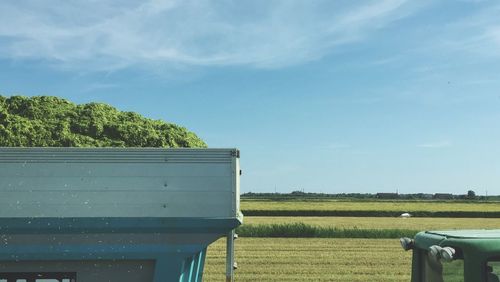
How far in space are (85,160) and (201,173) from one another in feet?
3.05

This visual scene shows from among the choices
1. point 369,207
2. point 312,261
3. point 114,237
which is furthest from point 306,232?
point 369,207

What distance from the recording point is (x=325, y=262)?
17922mm

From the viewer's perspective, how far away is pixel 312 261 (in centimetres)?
1809

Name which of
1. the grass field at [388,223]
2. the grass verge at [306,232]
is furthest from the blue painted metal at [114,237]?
the grass field at [388,223]

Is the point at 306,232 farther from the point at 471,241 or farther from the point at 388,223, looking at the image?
the point at 471,241

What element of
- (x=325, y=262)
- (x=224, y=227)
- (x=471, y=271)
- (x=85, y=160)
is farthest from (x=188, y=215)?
(x=325, y=262)

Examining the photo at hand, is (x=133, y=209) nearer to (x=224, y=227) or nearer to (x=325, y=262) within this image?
(x=224, y=227)

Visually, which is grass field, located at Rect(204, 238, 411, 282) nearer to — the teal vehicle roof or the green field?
the green field

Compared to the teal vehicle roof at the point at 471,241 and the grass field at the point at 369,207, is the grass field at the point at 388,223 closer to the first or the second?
the grass field at the point at 369,207

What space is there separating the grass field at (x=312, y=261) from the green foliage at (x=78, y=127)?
27.4 ft

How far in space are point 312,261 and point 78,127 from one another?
12857 millimetres

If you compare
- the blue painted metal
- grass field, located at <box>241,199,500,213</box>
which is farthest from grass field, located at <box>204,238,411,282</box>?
grass field, located at <box>241,199,500,213</box>

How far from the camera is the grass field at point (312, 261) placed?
49.8 ft

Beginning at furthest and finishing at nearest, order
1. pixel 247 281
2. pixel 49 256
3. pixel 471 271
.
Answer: pixel 247 281, pixel 49 256, pixel 471 271
